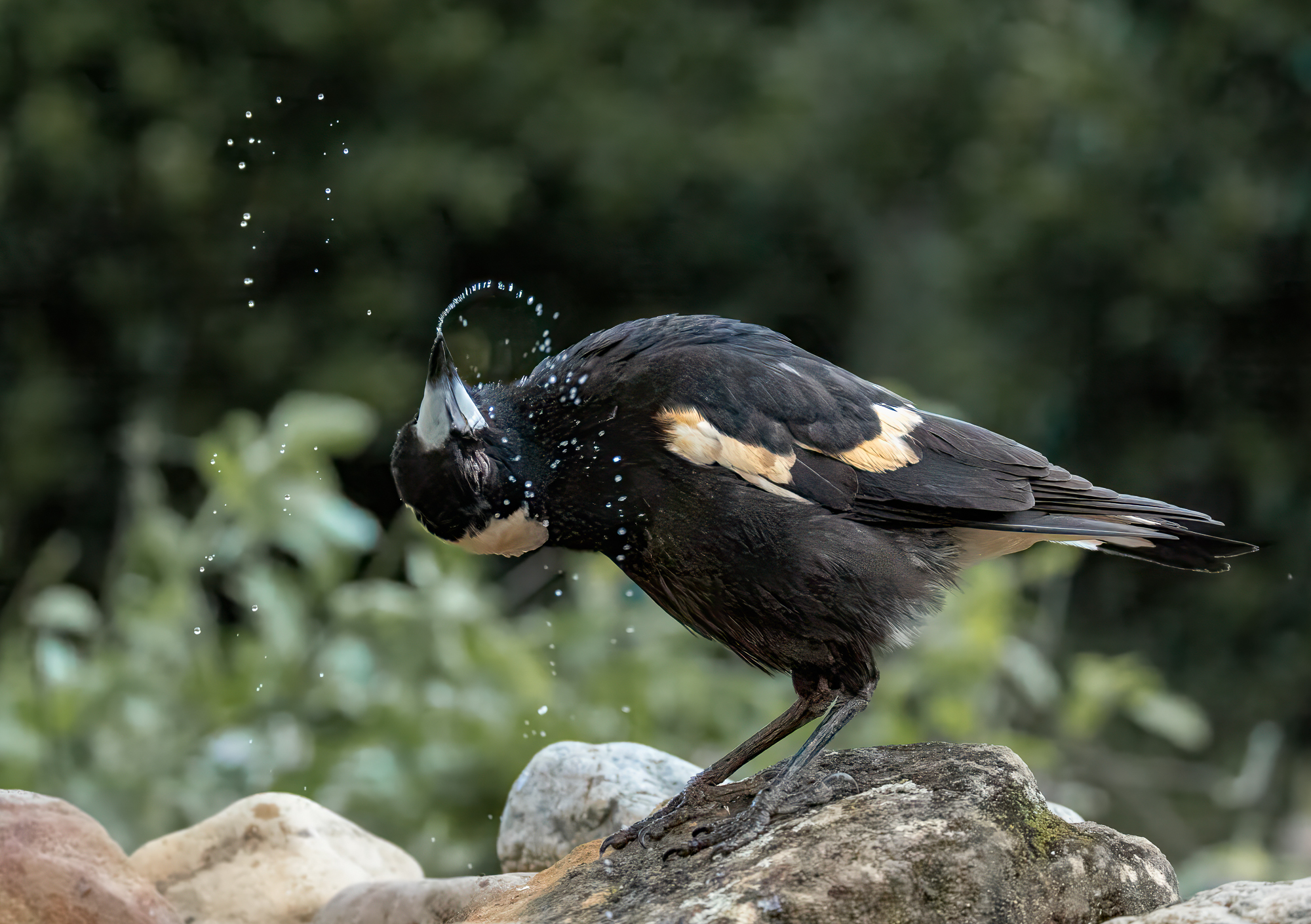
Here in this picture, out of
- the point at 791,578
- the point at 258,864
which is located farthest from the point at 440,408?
the point at 258,864

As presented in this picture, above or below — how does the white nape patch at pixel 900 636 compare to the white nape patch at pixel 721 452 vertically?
below

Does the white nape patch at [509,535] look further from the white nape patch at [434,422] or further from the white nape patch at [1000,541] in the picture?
the white nape patch at [1000,541]

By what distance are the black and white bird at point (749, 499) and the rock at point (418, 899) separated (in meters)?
0.24

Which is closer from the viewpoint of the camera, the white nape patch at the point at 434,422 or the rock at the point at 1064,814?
the rock at the point at 1064,814

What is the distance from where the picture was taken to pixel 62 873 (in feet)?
8.04

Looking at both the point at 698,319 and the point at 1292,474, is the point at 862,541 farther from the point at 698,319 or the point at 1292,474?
the point at 1292,474

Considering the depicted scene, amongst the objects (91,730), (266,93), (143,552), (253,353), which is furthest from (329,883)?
(266,93)

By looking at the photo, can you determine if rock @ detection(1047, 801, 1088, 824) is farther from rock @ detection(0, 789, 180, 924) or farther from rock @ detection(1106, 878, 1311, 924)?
rock @ detection(0, 789, 180, 924)

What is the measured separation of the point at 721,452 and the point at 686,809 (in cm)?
61

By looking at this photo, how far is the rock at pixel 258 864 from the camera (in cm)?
284

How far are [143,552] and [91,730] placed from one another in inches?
22.8

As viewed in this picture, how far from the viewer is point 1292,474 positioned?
507 cm

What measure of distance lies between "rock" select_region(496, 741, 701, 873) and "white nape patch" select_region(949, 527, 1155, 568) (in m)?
0.77

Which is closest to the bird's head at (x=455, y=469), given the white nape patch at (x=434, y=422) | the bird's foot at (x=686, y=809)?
the white nape patch at (x=434, y=422)
